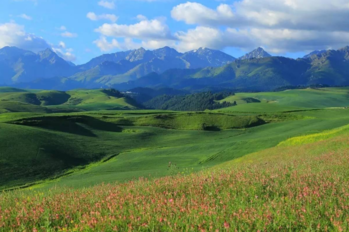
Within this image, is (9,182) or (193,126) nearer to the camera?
(9,182)

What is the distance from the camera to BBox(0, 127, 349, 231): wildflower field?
582 centimetres

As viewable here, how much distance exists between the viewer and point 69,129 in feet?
282

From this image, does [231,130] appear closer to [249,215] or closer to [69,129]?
[69,129]

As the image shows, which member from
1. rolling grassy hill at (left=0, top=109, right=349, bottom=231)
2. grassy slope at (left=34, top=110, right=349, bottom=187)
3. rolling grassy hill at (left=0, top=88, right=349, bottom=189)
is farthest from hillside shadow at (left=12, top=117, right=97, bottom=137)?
rolling grassy hill at (left=0, top=109, right=349, bottom=231)

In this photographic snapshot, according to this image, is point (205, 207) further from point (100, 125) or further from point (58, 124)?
point (100, 125)

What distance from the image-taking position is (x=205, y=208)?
6.49 metres

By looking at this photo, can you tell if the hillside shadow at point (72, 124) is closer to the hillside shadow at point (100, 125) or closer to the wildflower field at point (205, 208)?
the hillside shadow at point (100, 125)

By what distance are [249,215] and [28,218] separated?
182 inches

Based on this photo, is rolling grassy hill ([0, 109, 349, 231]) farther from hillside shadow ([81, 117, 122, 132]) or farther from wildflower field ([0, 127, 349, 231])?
hillside shadow ([81, 117, 122, 132])

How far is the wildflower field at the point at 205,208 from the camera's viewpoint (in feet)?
19.1

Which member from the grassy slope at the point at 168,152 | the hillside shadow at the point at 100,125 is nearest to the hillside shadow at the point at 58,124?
the hillside shadow at the point at 100,125

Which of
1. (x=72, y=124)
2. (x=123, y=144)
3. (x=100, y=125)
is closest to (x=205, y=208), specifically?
(x=123, y=144)

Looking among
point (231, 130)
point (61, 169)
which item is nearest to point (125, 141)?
point (61, 169)

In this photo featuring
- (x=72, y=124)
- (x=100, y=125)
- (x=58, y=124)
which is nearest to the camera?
(x=58, y=124)
